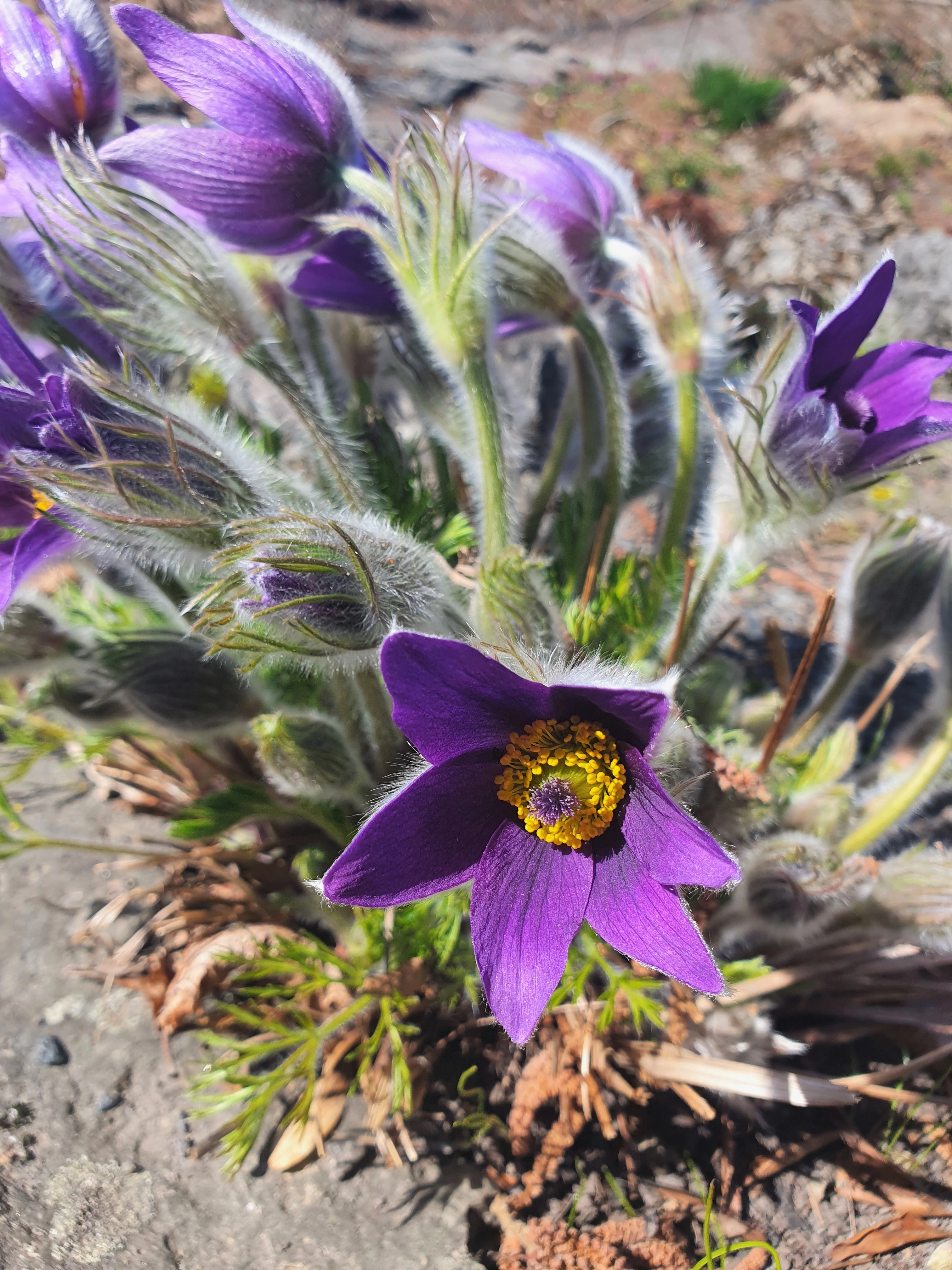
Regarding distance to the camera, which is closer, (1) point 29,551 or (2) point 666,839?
(2) point 666,839

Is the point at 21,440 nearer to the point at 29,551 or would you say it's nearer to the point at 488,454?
the point at 29,551

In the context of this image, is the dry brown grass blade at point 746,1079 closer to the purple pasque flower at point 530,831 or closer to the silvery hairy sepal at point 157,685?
the purple pasque flower at point 530,831

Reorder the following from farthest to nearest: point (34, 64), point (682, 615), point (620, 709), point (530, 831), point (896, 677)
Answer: point (896, 677), point (682, 615), point (34, 64), point (530, 831), point (620, 709)

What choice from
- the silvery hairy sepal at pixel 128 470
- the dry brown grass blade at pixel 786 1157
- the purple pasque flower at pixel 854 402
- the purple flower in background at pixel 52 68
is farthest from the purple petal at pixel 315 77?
the dry brown grass blade at pixel 786 1157

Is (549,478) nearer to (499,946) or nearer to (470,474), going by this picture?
(470,474)

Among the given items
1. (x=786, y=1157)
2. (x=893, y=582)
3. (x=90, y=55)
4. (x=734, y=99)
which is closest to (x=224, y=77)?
(x=90, y=55)

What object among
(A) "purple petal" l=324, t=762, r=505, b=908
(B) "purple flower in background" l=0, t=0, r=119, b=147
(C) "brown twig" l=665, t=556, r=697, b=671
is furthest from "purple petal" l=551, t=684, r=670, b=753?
(B) "purple flower in background" l=0, t=0, r=119, b=147

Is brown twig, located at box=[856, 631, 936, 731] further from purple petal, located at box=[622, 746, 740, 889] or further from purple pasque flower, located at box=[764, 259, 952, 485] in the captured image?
purple petal, located at box=[622, 746, 740, 889]
